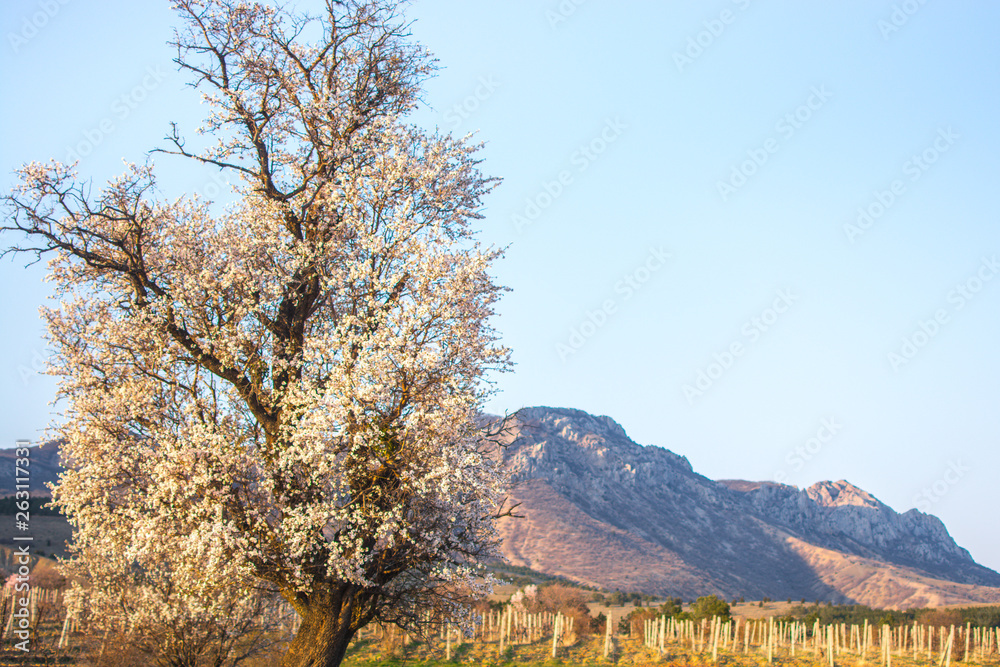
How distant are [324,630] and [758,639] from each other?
52064mm

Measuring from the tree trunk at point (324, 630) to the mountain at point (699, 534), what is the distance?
82.9 meters

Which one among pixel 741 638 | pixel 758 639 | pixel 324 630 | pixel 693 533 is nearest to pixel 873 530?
pixel 693 533

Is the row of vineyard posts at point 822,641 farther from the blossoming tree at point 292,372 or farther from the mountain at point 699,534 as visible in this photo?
the mountain at point 699,534

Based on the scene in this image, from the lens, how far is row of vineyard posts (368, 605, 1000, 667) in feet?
144

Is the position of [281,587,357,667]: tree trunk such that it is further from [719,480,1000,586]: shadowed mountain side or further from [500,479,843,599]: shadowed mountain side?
[719,480,1000,586]: shadowed mountain side

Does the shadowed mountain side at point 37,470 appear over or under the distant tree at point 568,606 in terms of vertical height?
over

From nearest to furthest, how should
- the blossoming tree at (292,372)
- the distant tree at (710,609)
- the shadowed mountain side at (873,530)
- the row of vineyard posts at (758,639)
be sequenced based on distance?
1. the blossoming tree at (292,372)
2. the row of vineyard posts at (758,639)
3. the distant tree at (710,609)
4. the shadowed mountain side at (873,530)

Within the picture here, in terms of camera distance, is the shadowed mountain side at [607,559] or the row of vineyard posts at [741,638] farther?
the shadowed mountain side at [607,559]

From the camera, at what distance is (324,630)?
12.5 meters

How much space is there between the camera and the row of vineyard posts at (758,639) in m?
44.0

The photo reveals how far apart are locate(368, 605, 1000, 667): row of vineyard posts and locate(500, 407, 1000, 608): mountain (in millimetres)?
41067

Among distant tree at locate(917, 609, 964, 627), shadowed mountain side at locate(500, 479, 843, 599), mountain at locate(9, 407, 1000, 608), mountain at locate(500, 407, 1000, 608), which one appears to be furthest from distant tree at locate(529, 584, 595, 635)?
shadowed mountain side at locate(500, 479, 843, 599)

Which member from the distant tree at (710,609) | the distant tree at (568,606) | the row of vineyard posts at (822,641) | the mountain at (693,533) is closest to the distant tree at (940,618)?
the row of vineyard posts at (822,641)

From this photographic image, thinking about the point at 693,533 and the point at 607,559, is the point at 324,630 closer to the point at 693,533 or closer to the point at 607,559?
the point at 607,559
